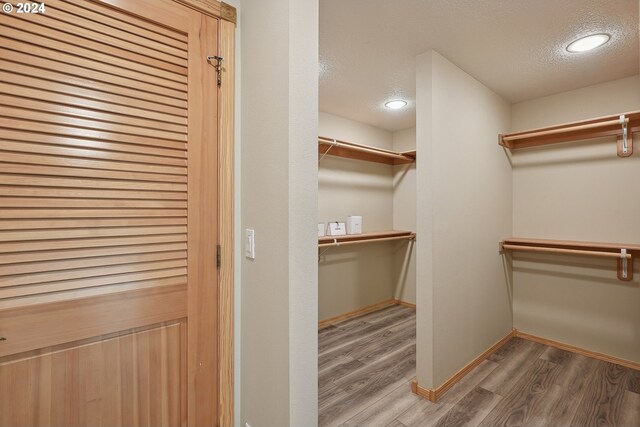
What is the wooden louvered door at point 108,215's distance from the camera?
0.89 meters

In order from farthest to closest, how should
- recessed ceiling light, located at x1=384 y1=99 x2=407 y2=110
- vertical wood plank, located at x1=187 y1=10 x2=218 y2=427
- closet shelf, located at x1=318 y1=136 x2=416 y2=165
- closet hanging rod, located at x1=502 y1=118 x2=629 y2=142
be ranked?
recessed ceiling light, located at x1=384 y1=99 x2=407 y2=110, closet shelf, located at x1=318 y1=136 x2=416 y2=165, closet hanging rod, located at x1=502 y1=118 x2=629 y2=142, vertical wood plank, located at x1=187 y1=10 x2=218 y2=427

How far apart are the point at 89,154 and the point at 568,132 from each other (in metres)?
3.43

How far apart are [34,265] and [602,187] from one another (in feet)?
12.4

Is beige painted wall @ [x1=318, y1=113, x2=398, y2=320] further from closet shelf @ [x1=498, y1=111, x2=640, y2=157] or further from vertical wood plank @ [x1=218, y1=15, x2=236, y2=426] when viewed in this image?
vertical wood plank @ [x1=218, y1=15, x2=236, y2=426]

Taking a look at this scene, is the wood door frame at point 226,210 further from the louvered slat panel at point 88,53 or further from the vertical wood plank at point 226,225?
the louvered slat panel at point 88,53

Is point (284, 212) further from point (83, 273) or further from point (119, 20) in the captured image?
point (119, 20)

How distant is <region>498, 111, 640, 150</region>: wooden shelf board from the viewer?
2.32 metres

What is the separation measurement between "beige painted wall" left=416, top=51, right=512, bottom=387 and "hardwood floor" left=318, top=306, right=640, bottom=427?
192 mm

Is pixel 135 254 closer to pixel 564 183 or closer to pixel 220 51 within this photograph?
pixel 220 51

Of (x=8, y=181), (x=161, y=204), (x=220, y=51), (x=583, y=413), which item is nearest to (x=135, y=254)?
(x=161, y=204)

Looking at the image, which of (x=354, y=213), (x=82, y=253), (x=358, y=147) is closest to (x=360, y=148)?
(x=358, y=147)

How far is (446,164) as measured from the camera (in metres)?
2.15

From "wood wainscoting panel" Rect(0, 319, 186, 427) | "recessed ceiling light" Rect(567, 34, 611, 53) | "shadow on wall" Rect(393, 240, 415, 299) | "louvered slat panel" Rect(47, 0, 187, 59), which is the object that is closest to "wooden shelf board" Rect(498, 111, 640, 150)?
"recessed ceiling light" Rect(567, 34, 611, 53)

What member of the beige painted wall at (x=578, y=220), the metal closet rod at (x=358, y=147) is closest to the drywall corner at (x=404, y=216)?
the metal closet rod at (x=358, y=147)
